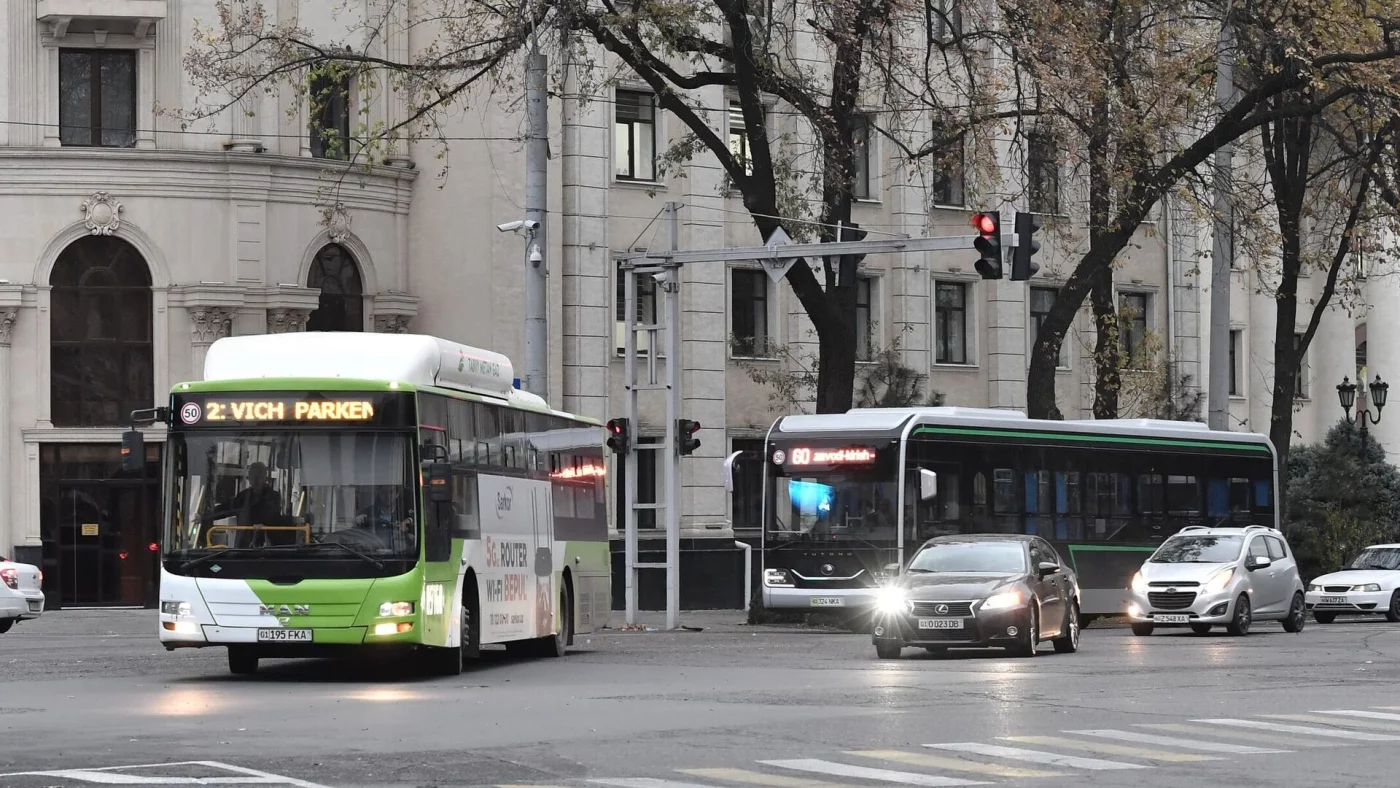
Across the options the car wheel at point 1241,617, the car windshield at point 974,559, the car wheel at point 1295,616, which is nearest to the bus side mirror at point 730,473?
the car windshield at point 974,559

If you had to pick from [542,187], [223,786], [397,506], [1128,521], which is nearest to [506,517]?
[397,506]

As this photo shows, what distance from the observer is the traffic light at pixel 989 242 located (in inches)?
1113

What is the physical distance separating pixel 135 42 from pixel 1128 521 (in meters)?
19.8

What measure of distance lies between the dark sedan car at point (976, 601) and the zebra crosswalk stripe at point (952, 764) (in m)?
11.3

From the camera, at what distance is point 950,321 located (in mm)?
52594

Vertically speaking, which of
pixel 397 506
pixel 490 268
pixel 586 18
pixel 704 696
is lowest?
pixel 704 696

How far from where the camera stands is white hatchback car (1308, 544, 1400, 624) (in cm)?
4141

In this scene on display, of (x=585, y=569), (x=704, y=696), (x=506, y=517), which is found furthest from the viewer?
(x=585, y=569)

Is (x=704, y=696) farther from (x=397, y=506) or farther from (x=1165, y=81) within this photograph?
(x=1165, y=81)

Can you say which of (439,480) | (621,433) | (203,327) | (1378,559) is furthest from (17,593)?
(1378,559)

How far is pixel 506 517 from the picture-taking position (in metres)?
24.6

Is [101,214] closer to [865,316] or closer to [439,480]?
[865,316]

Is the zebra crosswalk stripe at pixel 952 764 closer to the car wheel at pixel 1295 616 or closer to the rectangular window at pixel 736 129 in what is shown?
the car wheel at pixel 1295 616

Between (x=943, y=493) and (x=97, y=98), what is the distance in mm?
18477
